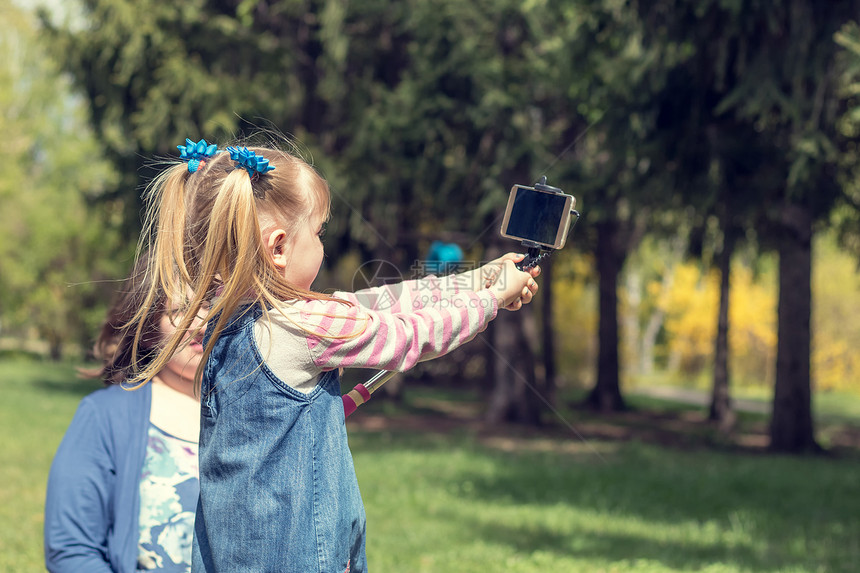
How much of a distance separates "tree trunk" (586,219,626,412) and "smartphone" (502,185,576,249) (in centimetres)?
1661

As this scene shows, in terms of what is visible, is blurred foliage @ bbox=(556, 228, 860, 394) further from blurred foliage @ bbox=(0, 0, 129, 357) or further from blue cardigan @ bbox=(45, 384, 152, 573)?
blue cardigan @ bbox=(45, 384, 152, 573)

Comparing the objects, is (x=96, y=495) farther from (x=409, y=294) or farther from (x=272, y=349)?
(x=409, y=294)

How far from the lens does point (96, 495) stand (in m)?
2.42

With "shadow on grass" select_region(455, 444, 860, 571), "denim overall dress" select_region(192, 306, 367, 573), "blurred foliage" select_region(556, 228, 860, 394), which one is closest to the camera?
"denim overall dress" select_region(192, 306, 367, 573)

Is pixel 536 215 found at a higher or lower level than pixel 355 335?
higher

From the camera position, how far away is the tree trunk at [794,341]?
11961mm

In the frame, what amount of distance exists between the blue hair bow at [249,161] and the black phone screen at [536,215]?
575mm

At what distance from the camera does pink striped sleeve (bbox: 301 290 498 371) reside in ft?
6.25

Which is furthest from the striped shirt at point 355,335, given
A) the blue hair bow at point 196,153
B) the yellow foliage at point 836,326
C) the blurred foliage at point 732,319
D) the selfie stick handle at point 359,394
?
the yellow foliage at point 836,326

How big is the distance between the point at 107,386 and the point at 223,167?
42.2 inches

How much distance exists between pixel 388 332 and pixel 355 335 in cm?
8

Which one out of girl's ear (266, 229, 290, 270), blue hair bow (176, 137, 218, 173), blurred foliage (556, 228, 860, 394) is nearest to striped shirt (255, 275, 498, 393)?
girl's ear (266, 229, 290, 270)

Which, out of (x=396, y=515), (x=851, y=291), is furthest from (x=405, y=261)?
(x=851, y=291)

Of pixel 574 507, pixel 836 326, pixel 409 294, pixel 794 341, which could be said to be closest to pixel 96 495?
pixel 409 294
